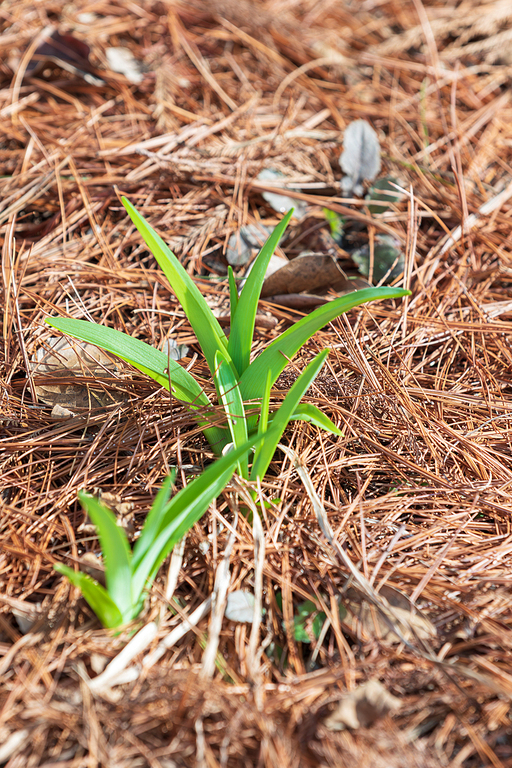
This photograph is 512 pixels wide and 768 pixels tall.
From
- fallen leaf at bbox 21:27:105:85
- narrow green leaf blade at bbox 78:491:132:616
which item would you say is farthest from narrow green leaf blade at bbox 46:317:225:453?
fallen leaf at bbox 21:27:105:85

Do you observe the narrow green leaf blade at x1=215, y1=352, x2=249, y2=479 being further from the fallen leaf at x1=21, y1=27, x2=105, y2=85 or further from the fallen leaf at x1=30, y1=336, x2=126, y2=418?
the fallen leaf at x1=21, y1=27, x2=105, y2=85

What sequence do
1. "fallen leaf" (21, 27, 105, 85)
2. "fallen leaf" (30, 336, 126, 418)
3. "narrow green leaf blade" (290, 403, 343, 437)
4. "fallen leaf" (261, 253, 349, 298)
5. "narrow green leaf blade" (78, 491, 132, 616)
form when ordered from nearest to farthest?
1. "narrow green leaf blade" (78, 491, 132, 616)
2. "narrow green leaf blade" (290, 403, 343, 437)
3. "fallen leaf" (30, 336, 126, 418)
4. "fallen leaf" (261, 253, 349, 298)
5. "fallen leaf" (21, 27, 105, 85)

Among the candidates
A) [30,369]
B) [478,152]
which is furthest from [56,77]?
[478,152]

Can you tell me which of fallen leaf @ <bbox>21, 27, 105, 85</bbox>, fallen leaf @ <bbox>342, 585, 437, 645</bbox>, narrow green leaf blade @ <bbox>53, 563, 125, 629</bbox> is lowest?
fallen leaf @ <bbox>342, 585, 437, 645</bbox>

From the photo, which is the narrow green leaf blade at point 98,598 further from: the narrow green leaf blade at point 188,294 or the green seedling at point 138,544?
the narrow green leaf blade at point 188,294

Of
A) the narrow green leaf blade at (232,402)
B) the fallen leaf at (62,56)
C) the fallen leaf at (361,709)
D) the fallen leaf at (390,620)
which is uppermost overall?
the fallen leaf at (62,56)

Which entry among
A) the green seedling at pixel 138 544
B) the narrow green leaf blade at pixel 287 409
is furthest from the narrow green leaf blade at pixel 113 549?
the narrow green leaf blade at pixel 287 409

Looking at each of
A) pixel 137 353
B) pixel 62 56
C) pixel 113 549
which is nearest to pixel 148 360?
pixel 137 353
